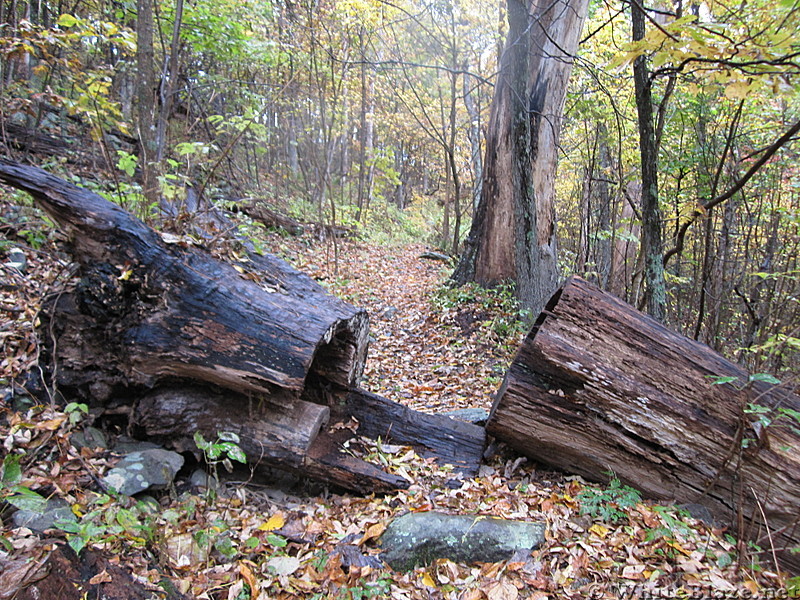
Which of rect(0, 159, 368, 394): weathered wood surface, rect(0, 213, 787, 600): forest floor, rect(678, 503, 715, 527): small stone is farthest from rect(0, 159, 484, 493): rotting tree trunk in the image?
rect(678, 503, 715, 527): small stone

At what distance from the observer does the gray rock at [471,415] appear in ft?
14.9

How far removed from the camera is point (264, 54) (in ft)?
34.3

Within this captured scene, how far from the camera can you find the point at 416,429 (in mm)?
4098

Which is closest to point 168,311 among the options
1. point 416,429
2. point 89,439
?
point 89,439

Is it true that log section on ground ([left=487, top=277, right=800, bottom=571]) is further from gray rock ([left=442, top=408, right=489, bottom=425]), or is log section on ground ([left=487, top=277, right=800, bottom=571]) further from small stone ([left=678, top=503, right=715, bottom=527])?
gray rock ([left=442, top=408, right=489, bottom=425])

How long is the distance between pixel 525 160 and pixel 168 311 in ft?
15.9

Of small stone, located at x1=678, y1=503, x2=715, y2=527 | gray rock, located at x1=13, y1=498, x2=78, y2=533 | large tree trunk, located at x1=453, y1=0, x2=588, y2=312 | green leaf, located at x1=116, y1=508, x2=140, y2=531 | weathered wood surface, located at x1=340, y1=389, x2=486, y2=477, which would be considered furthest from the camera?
large tree trunk, located at x1=453, y1=0, x2=588, y2=312

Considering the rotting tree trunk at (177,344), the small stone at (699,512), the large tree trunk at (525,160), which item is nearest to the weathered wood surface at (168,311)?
the rotting tree trunk at (177,344)

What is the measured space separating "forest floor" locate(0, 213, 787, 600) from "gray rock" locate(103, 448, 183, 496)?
9 centimetres

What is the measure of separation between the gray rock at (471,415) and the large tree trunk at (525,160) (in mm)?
2977

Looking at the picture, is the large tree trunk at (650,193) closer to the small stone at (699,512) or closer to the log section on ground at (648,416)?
the log section on ground at (648,416)

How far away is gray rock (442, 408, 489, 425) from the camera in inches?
178

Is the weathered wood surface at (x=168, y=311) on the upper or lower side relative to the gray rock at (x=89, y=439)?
upper

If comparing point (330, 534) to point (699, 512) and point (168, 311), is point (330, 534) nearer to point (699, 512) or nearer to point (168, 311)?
point (168, 311)
